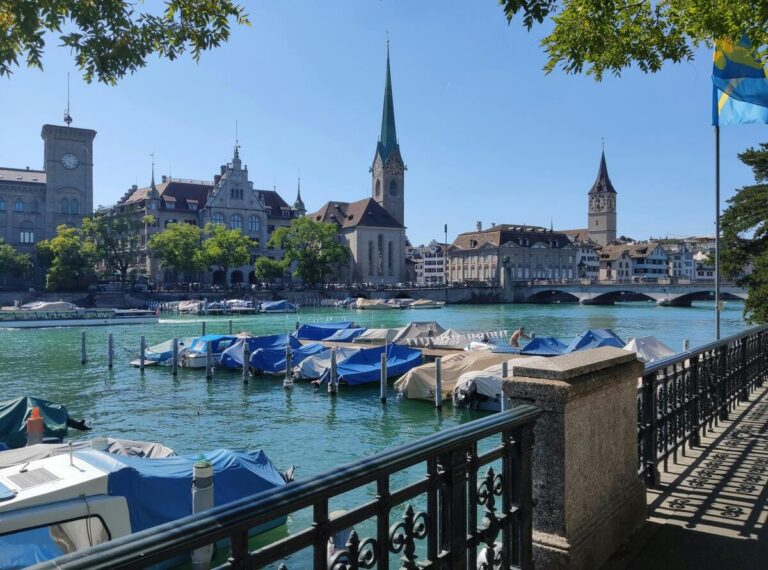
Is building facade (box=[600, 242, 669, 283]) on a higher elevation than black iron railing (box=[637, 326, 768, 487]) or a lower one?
higher

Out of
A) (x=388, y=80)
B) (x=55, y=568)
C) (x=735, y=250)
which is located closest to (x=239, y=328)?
(x=735, y=250)

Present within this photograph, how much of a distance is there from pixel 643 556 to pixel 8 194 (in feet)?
370

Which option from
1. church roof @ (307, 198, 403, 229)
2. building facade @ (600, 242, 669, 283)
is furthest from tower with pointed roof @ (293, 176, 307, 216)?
building facade @ (600, 242, 669, 283)

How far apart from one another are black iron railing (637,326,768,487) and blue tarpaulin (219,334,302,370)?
25.7 m

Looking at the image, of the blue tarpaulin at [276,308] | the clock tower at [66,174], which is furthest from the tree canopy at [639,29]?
the clock tower at [66,174]

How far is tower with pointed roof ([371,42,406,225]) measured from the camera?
5994 inches

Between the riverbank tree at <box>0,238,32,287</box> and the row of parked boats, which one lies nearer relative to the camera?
the row of parked boats

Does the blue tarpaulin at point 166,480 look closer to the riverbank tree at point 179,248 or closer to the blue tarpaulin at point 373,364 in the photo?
the blue tarpaulin at point 373,364

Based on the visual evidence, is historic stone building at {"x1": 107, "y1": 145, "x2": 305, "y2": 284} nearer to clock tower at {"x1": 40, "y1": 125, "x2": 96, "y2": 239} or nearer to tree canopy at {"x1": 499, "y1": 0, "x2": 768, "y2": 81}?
clock tower at {"x1": 40, "y1": 125, "x2": 96, "y2": 239}

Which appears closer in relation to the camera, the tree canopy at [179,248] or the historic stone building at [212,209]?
the tree canopy at [179,248]

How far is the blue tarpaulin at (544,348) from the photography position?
3266cm

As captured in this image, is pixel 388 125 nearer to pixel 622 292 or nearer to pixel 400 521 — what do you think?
pixel 622 292

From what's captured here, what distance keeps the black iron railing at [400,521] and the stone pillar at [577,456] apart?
0.27 metres

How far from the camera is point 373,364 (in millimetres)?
30094
